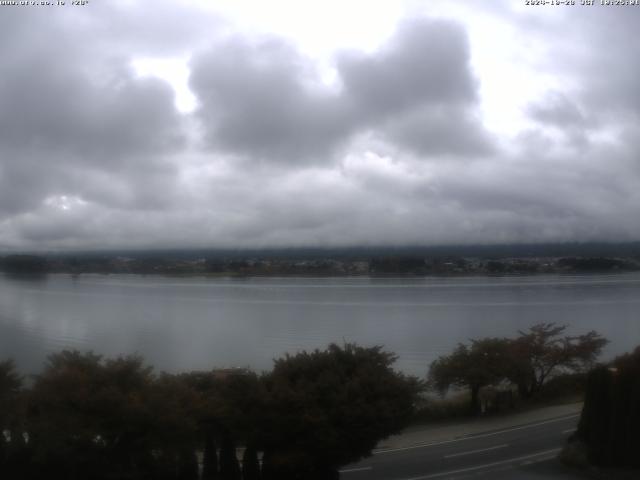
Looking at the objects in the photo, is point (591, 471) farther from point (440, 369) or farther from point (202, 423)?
point (440, 369)

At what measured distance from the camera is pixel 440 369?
2588 centimetres

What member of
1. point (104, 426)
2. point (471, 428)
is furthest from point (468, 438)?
point (104, 426)

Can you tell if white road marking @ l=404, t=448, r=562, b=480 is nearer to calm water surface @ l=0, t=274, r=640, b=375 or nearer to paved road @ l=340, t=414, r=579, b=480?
paved road @ l=340, t=414, r=579, b=480

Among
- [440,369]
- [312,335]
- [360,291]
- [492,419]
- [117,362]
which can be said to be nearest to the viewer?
[117,362]

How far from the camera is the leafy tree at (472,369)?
25125 mm

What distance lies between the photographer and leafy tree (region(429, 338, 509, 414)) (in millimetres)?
25125

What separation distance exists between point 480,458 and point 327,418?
4562 millimetres

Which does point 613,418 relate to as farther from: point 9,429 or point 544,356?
point 544,356

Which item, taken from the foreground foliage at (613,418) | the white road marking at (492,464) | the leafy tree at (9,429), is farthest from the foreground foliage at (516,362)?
the leafy tree at (9,429)

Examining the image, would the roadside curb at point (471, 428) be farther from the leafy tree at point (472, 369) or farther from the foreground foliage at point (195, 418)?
the foreground foliage at point (195, 418)

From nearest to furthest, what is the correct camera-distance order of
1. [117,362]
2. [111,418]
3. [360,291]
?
[111,418] < [117,362] < [360,291]

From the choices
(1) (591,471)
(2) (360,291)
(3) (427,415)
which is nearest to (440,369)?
(3) (427,415)

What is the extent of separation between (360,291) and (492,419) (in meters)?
47.1

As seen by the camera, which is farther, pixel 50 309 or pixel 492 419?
pixel 50 309
